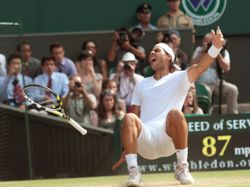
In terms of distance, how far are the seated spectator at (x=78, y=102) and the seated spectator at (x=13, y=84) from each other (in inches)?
27.6

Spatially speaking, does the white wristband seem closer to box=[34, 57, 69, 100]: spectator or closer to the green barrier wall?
box=[34, 57, 69, 100]: spectator

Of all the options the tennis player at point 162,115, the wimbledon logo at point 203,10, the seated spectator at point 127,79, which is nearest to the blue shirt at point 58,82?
the seated spectator at point 127,79

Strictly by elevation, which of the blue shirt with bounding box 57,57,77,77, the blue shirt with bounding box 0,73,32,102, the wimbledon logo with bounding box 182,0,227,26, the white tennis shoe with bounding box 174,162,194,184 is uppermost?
the wimbledon logo with bounding box 182,0,227,26

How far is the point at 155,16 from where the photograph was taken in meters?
17.6

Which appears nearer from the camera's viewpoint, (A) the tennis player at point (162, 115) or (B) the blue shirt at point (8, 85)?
(A) the tennis player at point (162, 115)

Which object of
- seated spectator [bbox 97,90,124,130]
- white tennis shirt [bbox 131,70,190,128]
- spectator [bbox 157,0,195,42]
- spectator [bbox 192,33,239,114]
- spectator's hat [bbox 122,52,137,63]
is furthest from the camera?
spectator [bbox 157,0,195,42]

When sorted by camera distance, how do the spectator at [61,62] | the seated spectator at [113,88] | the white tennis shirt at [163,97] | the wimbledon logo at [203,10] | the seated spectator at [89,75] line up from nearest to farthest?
the white tennis shirt at [163,97] < the seated spectator at [113,88] < the seated spectator at [89,75] < the spectator at [61,62] < the wimbledon logo at [203,10]

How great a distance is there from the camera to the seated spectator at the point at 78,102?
14695 mm

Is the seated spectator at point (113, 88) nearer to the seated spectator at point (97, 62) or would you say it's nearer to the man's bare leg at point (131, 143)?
the seated spectator at point (97, 62)

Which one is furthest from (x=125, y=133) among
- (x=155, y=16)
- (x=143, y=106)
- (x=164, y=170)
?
(x=155, y=16)

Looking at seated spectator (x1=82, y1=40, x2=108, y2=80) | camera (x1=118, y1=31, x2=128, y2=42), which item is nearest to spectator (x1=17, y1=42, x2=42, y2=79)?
seated spectator (x1=82, y1=40, x2=108, y2=80)

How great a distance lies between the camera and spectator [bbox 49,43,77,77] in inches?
611

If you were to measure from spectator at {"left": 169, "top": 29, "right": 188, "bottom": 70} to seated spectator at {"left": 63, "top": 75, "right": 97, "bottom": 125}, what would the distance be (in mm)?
1706

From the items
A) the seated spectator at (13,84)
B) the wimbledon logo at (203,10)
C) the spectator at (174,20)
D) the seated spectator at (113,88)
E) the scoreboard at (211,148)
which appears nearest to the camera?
the scoreboard at (211,148)
